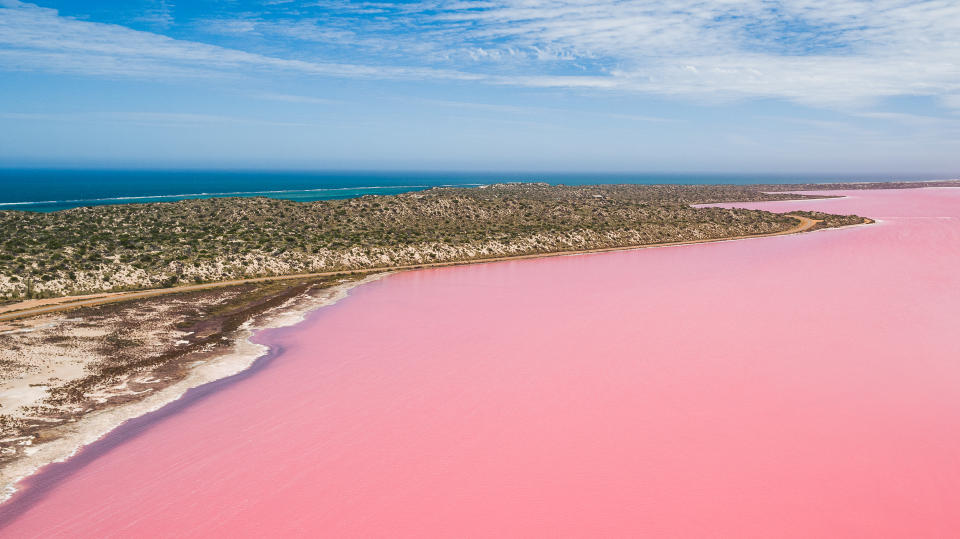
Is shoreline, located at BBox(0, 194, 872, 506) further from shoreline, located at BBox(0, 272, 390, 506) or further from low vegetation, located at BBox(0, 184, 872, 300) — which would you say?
low vegetation, located at BBox(0, 184, 872, 300)

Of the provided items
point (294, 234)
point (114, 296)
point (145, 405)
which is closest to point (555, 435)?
point (145, 405)

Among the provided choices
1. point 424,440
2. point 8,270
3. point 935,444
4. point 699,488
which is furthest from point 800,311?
point 8,270

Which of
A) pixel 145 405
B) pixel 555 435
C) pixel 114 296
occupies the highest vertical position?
pixel 114 296

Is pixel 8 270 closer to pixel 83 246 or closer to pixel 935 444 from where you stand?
pixel 83 246

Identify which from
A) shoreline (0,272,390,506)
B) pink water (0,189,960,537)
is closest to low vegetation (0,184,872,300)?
shoreline (0,272,390,506)

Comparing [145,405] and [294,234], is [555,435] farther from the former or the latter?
[294,234]

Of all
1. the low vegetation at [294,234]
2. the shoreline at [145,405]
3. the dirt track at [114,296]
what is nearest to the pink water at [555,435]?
the shoreline at [145,405]
